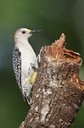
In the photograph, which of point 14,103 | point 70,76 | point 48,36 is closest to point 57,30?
point 48,36

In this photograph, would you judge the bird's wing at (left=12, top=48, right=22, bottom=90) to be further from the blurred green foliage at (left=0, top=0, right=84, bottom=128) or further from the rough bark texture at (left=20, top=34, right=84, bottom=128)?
the blurred green foliage at (left=0, top=0, right=84, bottom=128)

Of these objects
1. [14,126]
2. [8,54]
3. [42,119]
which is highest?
[42,119]

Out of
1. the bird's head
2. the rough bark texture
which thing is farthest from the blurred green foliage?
the rough bark texture

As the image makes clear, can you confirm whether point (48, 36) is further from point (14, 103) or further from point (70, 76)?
point (70, 76)

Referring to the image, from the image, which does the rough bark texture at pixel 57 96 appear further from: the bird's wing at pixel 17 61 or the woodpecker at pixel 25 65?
the bird's wing at pixel 17 61

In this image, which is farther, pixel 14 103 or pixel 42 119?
pixel 14 103

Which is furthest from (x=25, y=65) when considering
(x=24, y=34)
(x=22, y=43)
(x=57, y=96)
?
(x=57, y=96)

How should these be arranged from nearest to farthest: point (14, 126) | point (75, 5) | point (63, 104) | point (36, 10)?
point (63, 104) → point (14, 126) → point (36, 10) → point (75, 5)
